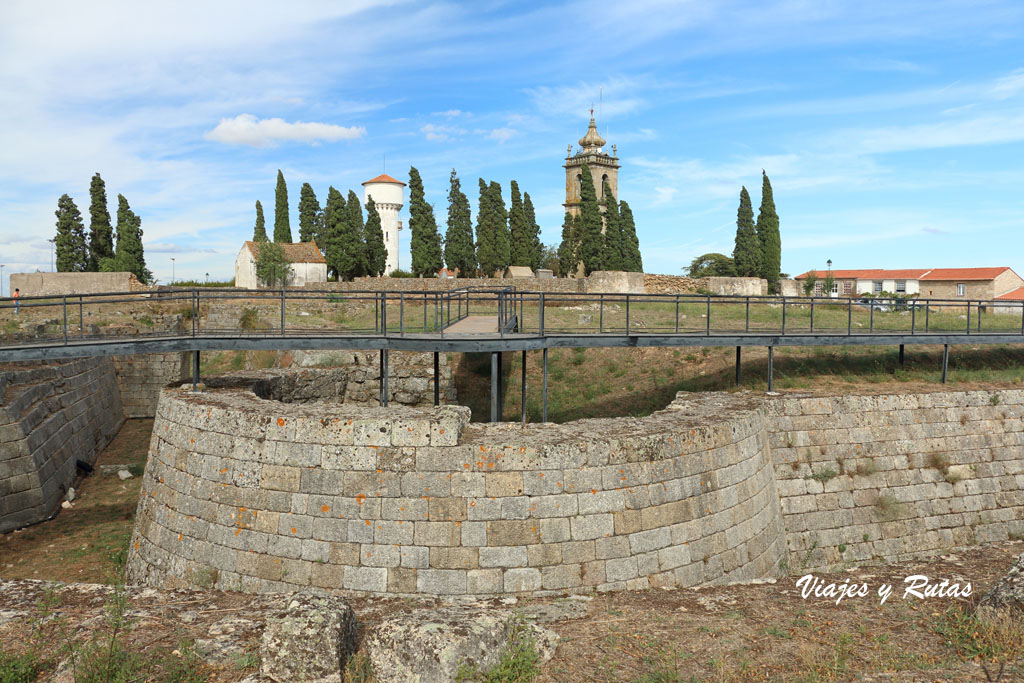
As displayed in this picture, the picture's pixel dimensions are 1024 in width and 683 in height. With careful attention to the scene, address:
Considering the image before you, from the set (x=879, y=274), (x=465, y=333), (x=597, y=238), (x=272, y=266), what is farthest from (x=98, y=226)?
(x=879, y=274)

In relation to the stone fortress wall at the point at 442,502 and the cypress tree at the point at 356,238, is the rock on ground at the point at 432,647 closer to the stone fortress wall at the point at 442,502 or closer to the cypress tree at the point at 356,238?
the stone fortress wall at the point at 442,502

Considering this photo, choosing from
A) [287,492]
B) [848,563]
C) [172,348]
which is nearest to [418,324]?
[172,348]

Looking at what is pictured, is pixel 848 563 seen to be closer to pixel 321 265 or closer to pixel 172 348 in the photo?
pixel 172 348

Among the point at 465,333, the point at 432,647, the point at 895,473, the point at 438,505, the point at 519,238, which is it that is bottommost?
the point at 895,473

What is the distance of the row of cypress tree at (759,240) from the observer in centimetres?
4472

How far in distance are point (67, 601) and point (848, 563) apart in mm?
11249

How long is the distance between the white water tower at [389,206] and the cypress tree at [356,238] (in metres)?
11.4

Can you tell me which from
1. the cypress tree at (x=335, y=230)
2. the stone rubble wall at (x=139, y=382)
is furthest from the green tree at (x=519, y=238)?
the stone rubble wall at (x=139, y=382)

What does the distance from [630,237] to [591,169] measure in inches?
750

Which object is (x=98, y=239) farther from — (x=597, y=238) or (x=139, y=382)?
(x=597, y=238)

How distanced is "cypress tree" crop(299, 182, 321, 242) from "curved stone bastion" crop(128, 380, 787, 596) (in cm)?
4344

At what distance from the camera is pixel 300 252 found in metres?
45.2

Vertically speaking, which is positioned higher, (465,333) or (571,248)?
(571,248)

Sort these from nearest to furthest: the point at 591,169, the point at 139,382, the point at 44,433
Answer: the point at 44,433 < the point at 139,382 < the point at 591,169
